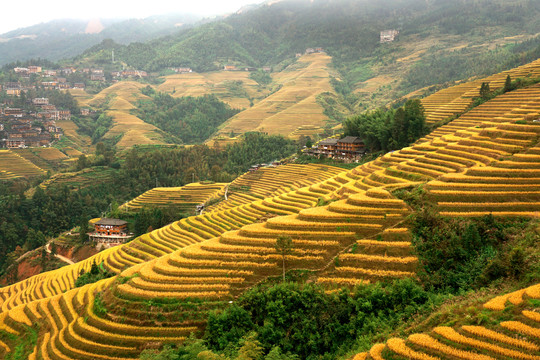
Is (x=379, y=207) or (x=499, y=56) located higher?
(x=499, y=56)

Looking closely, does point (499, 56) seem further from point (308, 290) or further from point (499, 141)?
point (308, 290)

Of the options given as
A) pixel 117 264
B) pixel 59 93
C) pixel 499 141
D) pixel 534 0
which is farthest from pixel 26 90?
pixel 534 0

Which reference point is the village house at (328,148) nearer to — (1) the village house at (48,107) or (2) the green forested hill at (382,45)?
(2) the green forested hill at (382,45)

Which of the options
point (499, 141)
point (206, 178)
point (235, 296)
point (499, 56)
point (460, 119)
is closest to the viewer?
point (235, 296)

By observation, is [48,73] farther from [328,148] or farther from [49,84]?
[328,148]

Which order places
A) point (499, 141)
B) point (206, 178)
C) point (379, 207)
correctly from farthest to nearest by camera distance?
point (206, 178)
point (499, 141)
point (379, 207)

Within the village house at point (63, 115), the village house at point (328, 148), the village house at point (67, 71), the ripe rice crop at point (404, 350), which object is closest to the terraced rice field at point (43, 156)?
the village house at point (63, 115)

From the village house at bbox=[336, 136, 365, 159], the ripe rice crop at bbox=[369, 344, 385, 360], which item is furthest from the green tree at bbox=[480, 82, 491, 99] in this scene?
the ripe rice crop at bbox=[369, 344, 385, 360]

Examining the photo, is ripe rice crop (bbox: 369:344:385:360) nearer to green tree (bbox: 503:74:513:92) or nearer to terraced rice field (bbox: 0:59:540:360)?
terraced rice field (bbox: 0:59:540:360)
